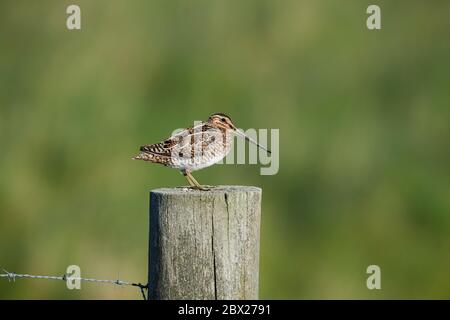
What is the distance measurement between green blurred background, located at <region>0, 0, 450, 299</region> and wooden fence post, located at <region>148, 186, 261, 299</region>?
3150 millimetres

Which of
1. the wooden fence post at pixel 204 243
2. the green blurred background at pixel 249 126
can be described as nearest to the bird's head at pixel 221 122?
the wooden fence post at pixel 204 243

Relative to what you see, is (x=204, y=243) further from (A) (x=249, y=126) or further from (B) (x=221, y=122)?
(A) (x=249, y=126)

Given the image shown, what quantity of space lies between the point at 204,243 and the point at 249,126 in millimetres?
4137

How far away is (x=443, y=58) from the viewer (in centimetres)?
1009

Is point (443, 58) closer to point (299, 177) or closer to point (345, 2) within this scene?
point (345, 2)

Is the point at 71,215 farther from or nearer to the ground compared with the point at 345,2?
nearer to the ground

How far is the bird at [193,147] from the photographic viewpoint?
5922mm

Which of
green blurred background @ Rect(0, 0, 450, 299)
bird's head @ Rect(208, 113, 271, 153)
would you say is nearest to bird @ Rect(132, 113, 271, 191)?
bird's head @ Rect(208, 113, 271, 153)

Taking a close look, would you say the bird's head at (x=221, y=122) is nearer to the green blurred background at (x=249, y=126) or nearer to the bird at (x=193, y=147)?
the bird at (x=193, y=147)

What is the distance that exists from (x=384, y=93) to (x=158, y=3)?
2.31 meters

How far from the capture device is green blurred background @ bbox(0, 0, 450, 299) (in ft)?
27.0

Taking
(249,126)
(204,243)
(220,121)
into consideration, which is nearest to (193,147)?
(220,121)

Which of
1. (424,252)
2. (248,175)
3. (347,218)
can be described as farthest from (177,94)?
(424,252)

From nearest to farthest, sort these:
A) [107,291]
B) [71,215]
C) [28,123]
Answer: [107,291]
[71,215]
[28,123]
